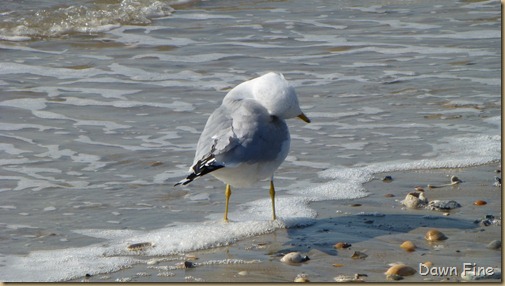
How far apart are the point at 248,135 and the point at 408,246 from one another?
95 centimetres

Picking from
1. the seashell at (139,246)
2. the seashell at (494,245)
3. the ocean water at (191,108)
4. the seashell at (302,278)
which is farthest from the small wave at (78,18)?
the seashell at (494,245)

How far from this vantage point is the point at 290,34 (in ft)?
32.4

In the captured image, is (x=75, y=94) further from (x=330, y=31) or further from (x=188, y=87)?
(x=330, y=31)

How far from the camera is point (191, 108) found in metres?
6.99

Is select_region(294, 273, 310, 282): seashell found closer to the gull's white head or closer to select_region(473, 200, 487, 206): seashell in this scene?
the gull's white head

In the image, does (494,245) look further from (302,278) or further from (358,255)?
(302,278)

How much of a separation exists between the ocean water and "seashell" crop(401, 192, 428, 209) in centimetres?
36

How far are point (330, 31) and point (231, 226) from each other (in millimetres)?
5552

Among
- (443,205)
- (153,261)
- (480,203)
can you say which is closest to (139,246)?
(153,261)

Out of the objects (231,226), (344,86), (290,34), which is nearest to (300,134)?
(344,86)

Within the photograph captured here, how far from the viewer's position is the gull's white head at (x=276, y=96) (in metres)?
4.77

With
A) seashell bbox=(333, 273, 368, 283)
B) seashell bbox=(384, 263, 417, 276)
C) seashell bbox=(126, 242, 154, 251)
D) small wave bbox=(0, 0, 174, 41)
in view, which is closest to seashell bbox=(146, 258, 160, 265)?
seashell bbox=(126, 242, 154, 251)

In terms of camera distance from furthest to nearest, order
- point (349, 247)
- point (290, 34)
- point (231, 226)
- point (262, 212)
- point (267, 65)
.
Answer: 1. point (290, 34)
2. point (267, 65)
3. point (262, 212)
4. point (231, 226)
5. point (349, 247)

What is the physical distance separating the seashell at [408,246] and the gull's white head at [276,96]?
37.5 inches
